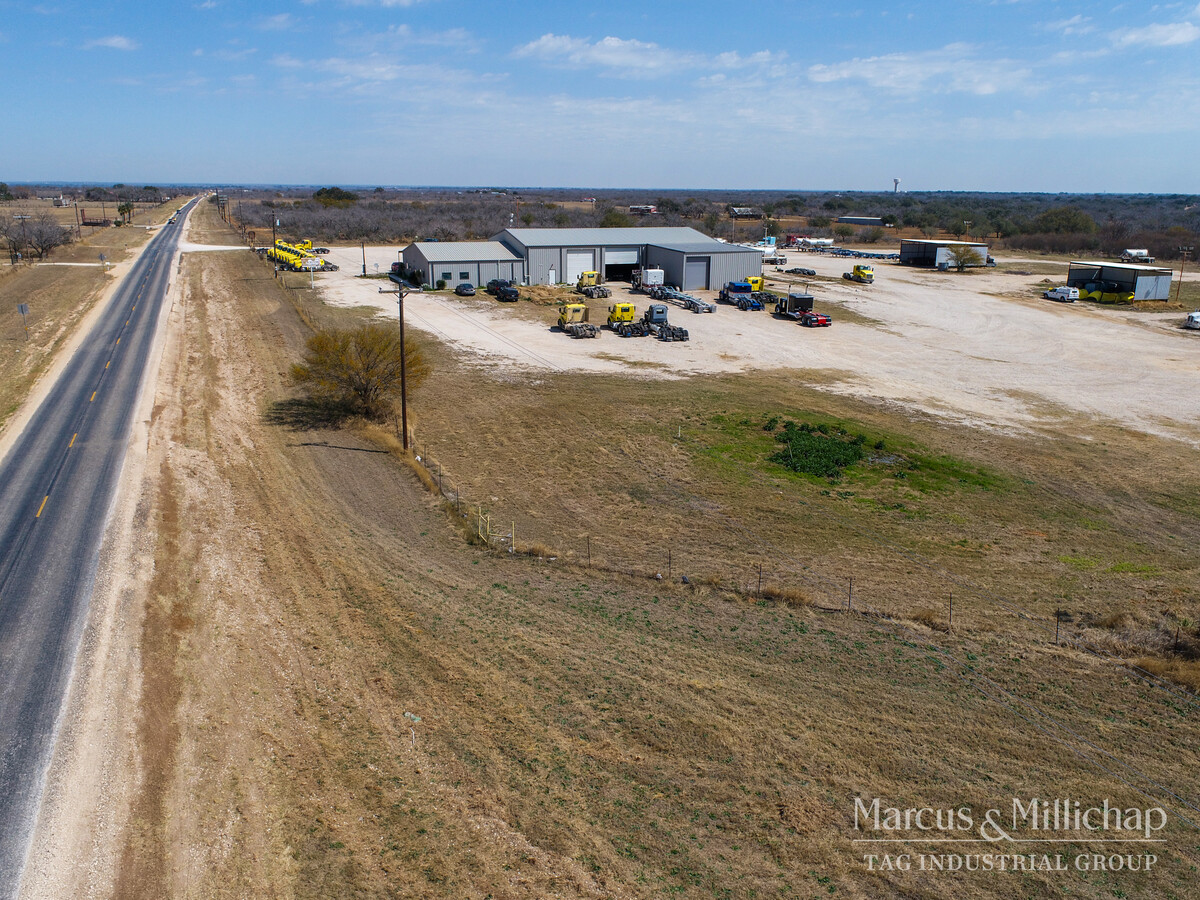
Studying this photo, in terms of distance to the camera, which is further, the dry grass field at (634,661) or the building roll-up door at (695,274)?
the building roll-up door at (695,274)

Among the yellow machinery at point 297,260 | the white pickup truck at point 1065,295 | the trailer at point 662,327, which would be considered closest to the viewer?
the trailer at point 662,327

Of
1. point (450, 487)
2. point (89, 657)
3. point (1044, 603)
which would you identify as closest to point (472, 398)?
point (450, 487)

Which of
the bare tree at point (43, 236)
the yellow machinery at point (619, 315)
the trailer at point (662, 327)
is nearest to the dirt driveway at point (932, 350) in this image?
the trailer at point (662, 327)

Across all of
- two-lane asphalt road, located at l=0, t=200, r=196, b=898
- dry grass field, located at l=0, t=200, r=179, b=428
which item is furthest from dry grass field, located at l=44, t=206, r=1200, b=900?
dry grass field, located at l=0, t=200, r=179, b=428

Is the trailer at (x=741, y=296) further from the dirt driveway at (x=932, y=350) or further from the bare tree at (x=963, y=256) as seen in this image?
the bare tree at (x=963, y=256)

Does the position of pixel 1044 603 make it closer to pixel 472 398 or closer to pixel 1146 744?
pixel 1146 744

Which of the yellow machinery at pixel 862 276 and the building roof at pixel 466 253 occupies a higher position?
the building roof at pixel 466 253

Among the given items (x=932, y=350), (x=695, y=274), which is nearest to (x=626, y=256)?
(x=695, y=274)

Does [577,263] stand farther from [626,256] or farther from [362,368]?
[362,368]
